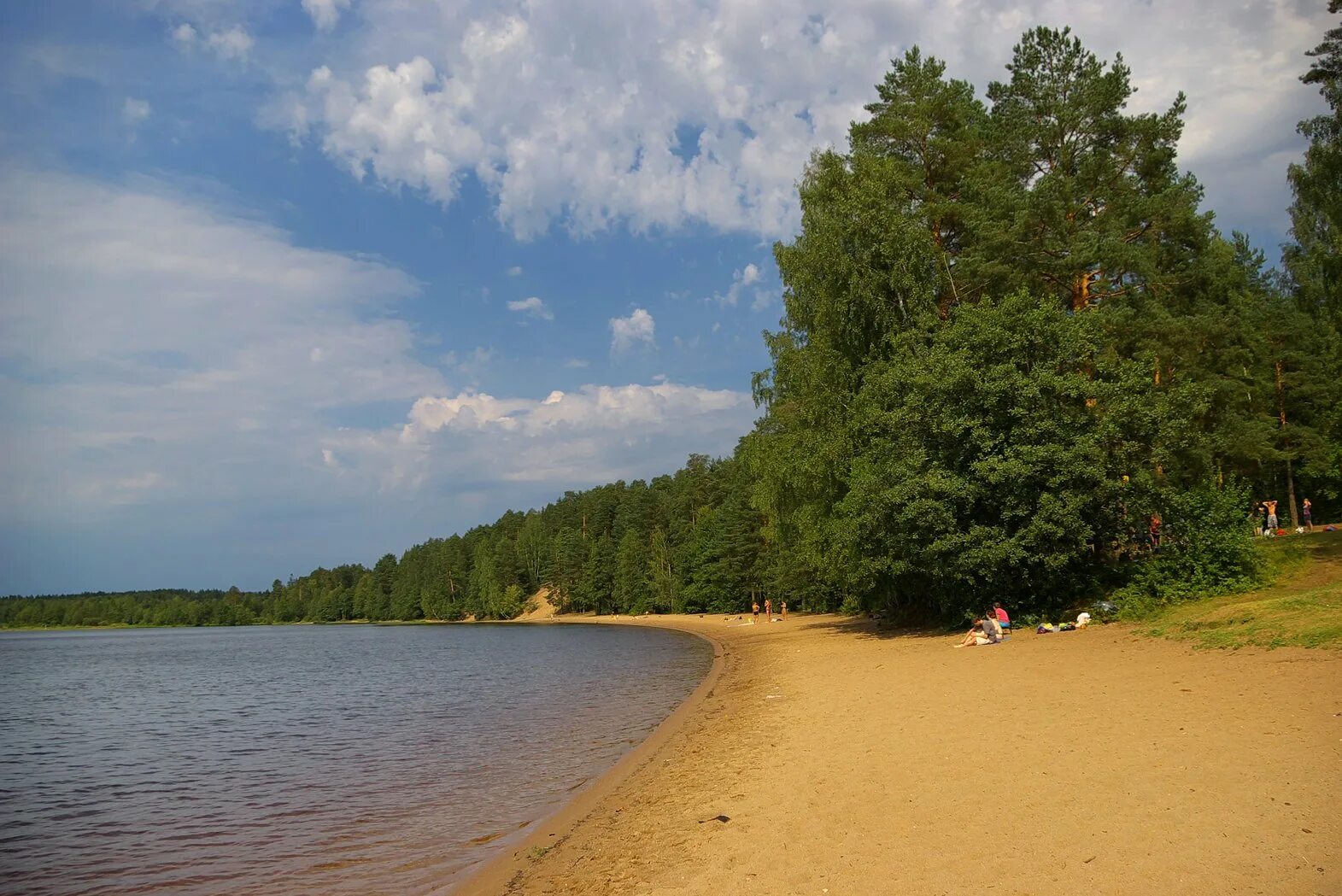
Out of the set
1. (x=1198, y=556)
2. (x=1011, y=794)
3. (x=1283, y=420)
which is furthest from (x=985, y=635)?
(x=1283, y=420)

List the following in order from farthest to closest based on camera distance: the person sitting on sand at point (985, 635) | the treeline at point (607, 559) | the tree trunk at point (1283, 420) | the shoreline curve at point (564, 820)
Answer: the treeline at point (607, 559) → the tree trunk at point (1283, 420) → the person sitting on sand at point (985, 635) → the shoreline curve at point (564, 820)

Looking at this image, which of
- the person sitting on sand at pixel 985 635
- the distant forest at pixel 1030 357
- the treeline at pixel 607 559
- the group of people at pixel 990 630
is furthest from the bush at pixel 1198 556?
the treeline at pixel 607 559

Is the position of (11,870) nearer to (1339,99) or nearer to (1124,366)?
(1124,366)

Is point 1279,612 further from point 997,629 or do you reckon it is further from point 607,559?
point 607,559

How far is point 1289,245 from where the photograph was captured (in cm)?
3925

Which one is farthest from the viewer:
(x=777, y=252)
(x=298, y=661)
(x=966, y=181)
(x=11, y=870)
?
(x=298, y=661)

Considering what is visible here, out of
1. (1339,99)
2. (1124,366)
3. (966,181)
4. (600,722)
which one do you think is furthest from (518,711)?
(1339,99)

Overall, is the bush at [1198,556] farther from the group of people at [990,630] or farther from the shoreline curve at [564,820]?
the shoreline curve at [564,820]

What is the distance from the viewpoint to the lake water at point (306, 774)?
9.57 m

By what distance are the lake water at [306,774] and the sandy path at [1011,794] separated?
204cm

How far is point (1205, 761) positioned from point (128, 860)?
42.8ft

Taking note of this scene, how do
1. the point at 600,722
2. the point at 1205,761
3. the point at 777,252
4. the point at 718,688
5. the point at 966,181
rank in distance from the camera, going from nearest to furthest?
1. the point at 1205,761
2. the point at 600,722
3. the point at 718,688
4. the point at 966,181
5. the point at 777,252

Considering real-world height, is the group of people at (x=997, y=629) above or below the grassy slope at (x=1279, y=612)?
below

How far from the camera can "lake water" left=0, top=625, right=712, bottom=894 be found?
9570 mm
